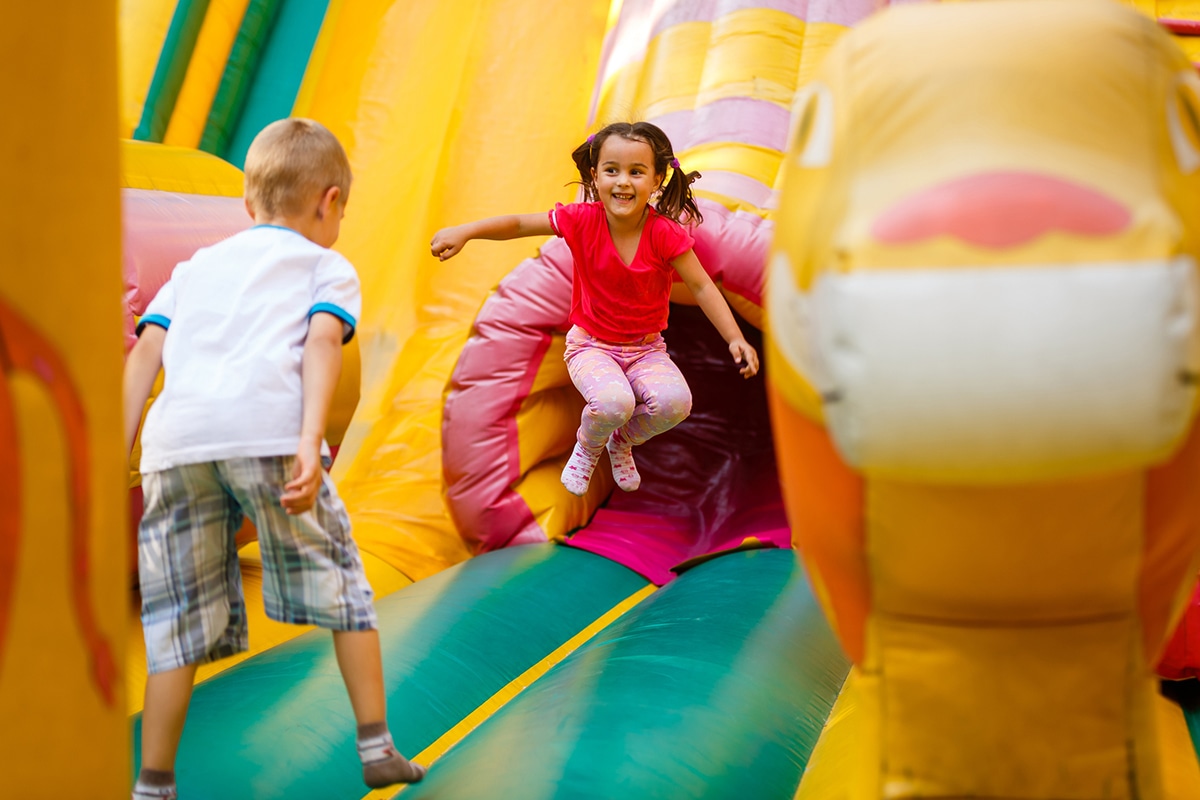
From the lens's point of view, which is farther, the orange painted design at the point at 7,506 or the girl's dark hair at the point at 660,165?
the girl's dark hair at the point at 660,165

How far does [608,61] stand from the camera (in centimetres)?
305

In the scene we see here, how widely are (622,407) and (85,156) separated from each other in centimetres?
119

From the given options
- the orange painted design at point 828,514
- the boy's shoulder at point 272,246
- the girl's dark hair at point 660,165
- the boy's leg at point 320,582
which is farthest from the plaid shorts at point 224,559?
the girl's dark hair at point 660,165

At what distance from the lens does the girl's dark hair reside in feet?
6.58

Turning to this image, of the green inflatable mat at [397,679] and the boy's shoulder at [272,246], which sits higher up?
the boy's shoulder at [272,246]

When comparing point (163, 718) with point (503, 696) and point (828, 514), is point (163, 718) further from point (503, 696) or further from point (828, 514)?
point (828, 514)

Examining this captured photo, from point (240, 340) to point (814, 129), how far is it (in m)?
0.67

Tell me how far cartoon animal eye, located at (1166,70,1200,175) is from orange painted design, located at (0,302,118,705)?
81 centimetres

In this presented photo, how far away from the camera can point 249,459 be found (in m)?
1.21

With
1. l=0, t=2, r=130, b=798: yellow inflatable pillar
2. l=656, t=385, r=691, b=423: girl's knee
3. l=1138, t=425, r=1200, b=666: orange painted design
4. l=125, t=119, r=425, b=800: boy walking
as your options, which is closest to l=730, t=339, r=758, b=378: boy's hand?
l=656, t=385, r=691, b=423: girl's knee

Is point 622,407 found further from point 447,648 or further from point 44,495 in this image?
point 44,495

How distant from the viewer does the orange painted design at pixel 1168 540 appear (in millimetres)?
828

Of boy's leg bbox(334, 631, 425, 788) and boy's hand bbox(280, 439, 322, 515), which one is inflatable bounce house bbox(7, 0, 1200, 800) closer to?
boy's leg bbox(334, 631, 425, 788)

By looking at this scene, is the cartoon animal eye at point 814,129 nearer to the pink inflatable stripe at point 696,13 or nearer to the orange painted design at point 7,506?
the orange painted design at point 7,506
